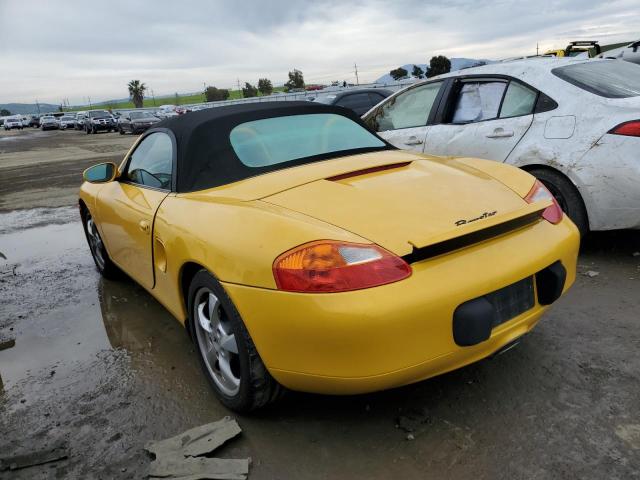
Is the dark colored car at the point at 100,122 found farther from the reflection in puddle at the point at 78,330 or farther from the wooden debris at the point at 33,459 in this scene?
the wooden debris at the point at 33,459

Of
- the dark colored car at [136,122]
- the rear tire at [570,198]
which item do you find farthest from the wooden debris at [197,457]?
the dark colored car at [136,122]

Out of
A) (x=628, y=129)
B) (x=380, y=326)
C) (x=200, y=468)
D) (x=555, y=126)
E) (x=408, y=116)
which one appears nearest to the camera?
(x=380, y=326)

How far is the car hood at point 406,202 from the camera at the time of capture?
6.73 feet

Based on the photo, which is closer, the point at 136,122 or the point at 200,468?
the point at 200,468

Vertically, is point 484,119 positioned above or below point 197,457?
above

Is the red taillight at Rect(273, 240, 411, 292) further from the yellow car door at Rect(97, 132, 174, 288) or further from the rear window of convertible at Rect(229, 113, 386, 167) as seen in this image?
the yellow car door at Rect(97, 132, 174, 288)

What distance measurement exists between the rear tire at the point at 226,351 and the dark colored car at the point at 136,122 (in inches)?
1132

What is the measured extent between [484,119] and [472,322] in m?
3.00

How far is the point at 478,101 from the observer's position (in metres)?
4.64

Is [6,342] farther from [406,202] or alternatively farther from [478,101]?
[478,101]

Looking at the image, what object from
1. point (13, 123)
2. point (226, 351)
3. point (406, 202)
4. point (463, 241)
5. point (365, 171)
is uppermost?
point (13, 123)

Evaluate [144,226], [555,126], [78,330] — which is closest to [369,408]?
[144,226]

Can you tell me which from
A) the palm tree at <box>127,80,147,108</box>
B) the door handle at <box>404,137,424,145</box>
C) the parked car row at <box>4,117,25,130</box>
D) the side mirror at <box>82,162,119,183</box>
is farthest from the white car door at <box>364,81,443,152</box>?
the palm tree at <box>127,80,147,108</box>

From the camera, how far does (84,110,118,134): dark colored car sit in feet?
120
